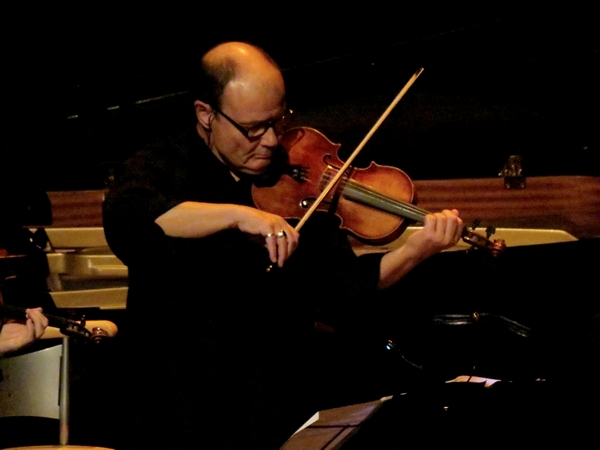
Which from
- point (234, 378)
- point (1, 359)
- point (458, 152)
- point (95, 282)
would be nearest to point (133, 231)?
point (234, 378)

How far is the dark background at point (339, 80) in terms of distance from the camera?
2965mm

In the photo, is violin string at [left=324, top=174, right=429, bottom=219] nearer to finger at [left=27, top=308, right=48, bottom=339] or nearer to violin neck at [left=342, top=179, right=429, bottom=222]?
violin neck at [left=342, top=179, right=429, bottom=222]

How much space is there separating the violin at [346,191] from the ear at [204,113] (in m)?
0.25

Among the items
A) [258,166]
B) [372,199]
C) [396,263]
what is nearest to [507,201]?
[372,199]

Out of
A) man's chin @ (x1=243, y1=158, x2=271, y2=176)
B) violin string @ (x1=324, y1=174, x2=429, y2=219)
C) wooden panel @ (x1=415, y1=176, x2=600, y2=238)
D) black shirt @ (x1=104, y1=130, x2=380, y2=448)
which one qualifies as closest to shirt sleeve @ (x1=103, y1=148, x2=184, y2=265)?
black shirt @ (x1=104, y1=130, x2=380, y2=448)

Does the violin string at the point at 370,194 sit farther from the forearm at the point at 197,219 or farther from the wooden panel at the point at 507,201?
the wooden panel at the point at 507,201

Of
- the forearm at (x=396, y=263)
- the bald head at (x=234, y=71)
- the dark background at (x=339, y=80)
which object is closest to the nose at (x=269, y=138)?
the bald head at (x=234, y=71)

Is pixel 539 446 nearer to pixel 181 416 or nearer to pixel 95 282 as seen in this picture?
pixel 181 416

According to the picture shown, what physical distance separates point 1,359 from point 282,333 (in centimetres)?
111

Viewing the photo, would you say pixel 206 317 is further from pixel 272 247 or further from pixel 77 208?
pixel 77 208

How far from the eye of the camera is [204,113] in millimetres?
2031

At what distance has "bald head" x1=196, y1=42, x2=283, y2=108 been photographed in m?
1.96

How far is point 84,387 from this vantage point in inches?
119

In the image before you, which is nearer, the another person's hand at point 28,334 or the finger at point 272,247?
the finger at point 272,247
